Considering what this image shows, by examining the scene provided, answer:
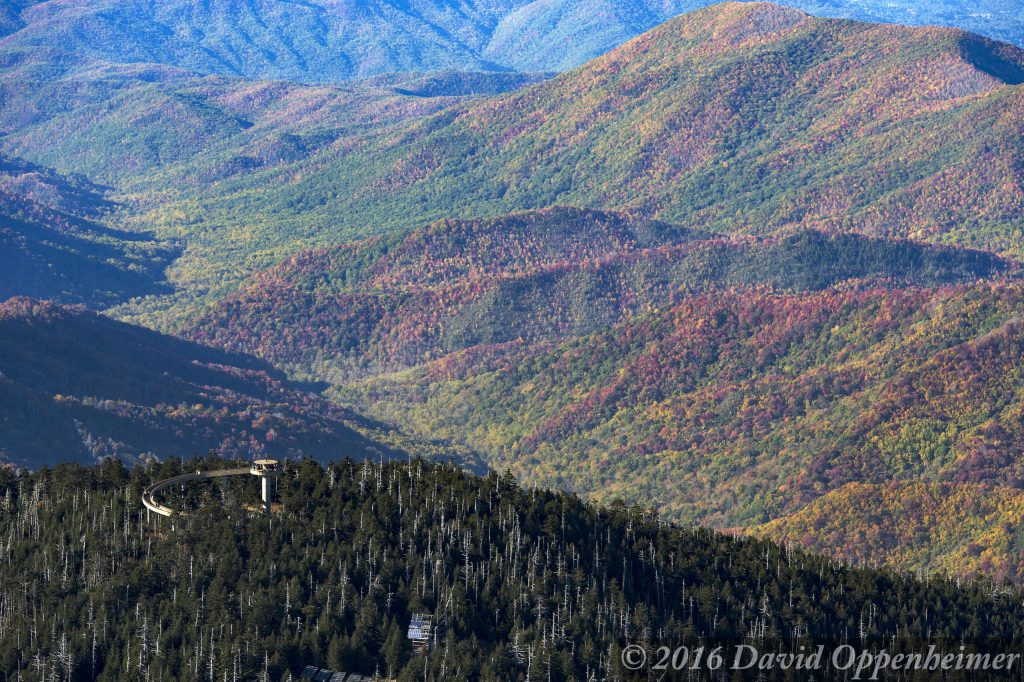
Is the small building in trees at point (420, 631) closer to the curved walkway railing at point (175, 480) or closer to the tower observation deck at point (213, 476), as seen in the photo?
the tower observation deck at point (213, 476)

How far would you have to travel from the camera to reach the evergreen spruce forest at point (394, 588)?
432 feet

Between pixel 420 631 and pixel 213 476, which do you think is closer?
pixel 420 631

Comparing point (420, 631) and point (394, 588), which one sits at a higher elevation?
point (394, 588)

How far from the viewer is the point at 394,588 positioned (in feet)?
459

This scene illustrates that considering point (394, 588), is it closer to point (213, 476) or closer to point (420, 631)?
point (420, 631)

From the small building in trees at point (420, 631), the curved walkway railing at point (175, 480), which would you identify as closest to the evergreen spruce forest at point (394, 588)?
the small building in trees at point (420, 631)

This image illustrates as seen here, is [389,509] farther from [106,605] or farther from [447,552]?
[106,605]

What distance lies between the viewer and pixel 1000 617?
163 m

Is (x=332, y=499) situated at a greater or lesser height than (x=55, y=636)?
greater

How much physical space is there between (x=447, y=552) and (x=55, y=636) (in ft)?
93.8

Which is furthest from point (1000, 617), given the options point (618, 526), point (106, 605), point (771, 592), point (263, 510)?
point (106, 605)

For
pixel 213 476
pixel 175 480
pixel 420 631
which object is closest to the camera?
pixel 420 631

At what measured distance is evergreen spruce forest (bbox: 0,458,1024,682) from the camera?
132 meters

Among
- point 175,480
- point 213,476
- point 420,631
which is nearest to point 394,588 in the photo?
point 420,631
